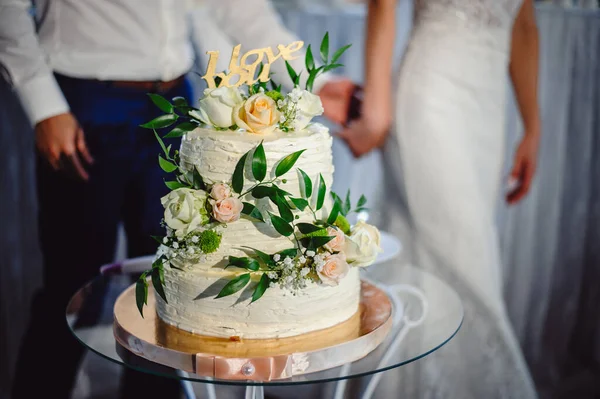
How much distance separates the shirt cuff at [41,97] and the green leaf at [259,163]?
930 millimetres

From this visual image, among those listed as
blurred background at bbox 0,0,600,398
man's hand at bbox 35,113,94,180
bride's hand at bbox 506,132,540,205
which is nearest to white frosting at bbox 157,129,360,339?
man's hand at bbox 35,113,94,180

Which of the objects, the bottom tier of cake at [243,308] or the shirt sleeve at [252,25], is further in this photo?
the shirt sleeve at [252,25]

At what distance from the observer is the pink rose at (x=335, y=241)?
3.61 ft

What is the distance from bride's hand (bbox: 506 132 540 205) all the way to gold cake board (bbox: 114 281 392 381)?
132 centimetres

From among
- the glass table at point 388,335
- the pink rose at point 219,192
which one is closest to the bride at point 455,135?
the glass table at point 388,335

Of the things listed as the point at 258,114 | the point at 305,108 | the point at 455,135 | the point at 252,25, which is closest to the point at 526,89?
the point at 455,135

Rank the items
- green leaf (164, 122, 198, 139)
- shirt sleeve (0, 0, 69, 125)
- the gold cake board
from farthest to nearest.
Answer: shirt sleeve (0, 0, 69, 125), green leaf (164, 122, 198, 139), the gold cake board

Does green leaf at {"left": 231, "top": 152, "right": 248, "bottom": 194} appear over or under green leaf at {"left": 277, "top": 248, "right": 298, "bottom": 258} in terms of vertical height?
over

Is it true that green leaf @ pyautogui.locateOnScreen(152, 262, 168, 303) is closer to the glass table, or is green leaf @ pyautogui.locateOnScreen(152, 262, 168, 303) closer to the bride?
the glass table

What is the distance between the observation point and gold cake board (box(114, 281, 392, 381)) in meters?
1.01

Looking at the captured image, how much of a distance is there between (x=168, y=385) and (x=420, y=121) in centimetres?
127

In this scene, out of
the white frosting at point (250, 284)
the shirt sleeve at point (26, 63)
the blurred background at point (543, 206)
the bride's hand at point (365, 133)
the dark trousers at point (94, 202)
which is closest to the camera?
the white frosting at point (250, 284)

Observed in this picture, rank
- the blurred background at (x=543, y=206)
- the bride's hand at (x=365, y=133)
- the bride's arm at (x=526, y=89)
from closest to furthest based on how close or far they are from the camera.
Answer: the bride's hand at (x=365, y=133) < the bride's arm at (x=526, y=89) < the blurred background at (x=543, y=206)

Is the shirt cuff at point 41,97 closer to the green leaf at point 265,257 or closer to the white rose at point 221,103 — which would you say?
the white rose at point 221,103
